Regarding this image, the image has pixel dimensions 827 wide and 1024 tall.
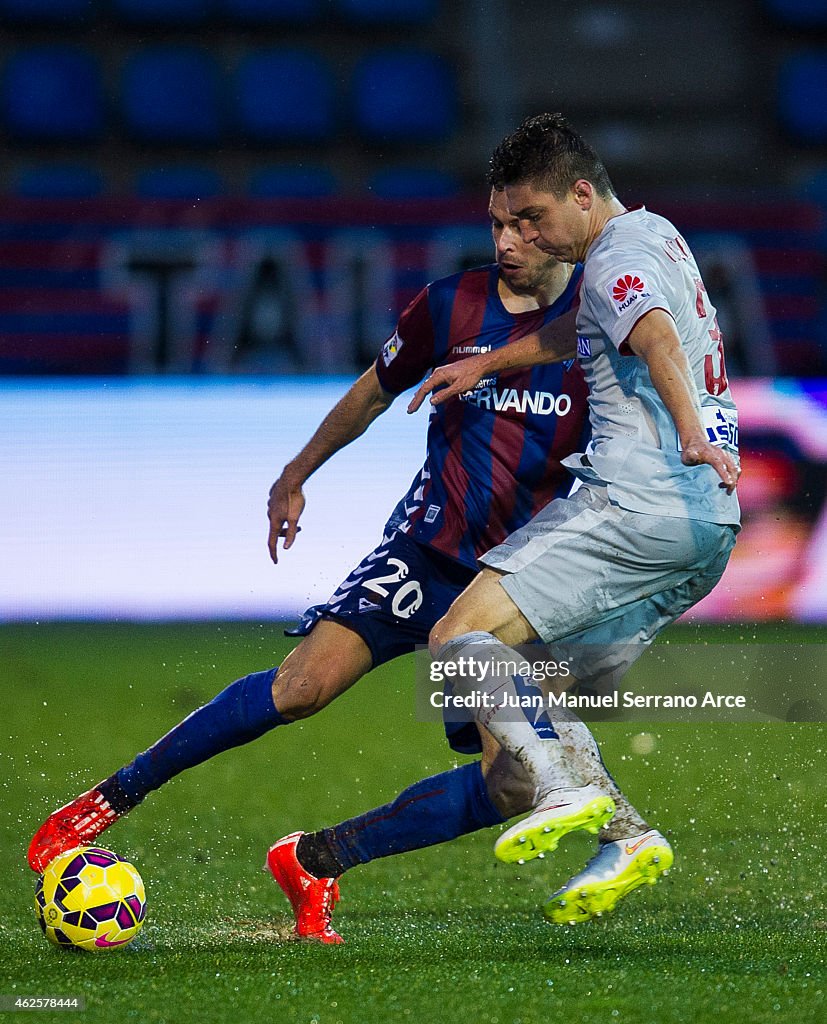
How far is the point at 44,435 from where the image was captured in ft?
25.6

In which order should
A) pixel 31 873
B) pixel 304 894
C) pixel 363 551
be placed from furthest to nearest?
pixel 363 551 < pixel 31 873 < pixel 304 894

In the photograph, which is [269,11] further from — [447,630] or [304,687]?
[447,630]

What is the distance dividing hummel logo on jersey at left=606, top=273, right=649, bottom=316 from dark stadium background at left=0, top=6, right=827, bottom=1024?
1306 mm

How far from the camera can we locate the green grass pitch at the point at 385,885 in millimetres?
2854

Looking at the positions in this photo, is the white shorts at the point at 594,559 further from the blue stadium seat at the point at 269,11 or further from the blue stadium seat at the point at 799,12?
the blue stadium seat at the point at 799,12

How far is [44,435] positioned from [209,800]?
10.6 ft

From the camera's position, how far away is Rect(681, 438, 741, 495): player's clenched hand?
281 cm

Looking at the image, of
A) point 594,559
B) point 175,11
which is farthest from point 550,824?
point 175,11

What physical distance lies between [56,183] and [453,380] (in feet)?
25.7

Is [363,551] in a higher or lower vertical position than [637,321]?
lower

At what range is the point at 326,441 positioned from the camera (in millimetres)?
4020

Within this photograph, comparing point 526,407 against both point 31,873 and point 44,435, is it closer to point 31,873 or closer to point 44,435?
point 31,873

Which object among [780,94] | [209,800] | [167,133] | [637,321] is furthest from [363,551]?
[780,94]

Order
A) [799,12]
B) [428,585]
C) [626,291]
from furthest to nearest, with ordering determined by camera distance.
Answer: [799,12] → [428,585] → [626,291]
